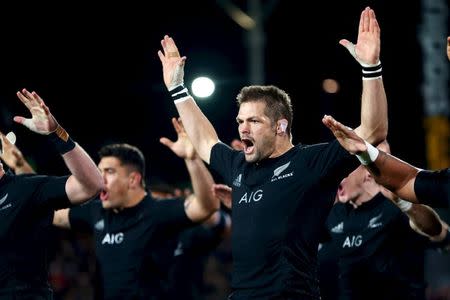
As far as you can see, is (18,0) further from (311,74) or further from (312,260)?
(312,260)

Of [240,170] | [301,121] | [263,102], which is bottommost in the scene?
[301,121]

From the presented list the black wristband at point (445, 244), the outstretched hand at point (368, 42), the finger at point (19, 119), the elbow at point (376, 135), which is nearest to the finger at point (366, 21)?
the outstretched hand at point (368, 42)

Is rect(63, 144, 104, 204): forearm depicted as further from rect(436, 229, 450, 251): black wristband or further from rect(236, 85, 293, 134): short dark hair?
rect(436, 229, 450, 251): black wristband

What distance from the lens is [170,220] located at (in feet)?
30.0

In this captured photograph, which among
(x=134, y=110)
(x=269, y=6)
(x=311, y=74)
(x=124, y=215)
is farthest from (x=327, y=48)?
(x=124, y=215)

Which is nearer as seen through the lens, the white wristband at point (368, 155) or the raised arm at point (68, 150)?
the white wristband at point (368, 155)

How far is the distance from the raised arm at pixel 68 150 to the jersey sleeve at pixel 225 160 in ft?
2.99

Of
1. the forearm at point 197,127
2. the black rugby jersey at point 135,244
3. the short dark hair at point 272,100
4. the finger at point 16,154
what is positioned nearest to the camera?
the short dark hair at point 272,100

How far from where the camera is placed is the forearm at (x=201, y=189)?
8922 millimetres

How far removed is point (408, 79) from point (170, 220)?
17567mm

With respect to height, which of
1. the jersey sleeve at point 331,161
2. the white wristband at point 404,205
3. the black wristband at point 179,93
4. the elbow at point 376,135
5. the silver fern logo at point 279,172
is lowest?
the white wristband at point 404,205

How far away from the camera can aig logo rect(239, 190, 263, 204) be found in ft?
22.6

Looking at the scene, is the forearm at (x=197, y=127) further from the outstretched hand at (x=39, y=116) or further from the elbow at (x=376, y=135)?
the elbow at (x=376, y=135)

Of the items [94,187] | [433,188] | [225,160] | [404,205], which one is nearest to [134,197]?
[94,187]
